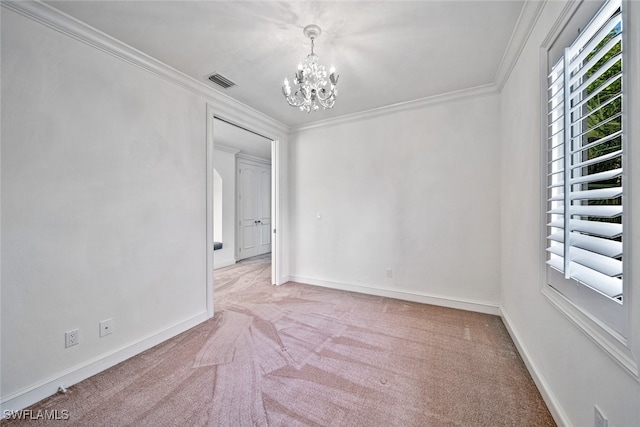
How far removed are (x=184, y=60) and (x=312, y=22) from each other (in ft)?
4.14

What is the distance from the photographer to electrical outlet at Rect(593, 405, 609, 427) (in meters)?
1.01

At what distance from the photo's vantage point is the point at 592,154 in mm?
1263

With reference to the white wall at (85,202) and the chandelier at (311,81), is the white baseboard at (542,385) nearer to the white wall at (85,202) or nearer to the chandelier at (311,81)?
the chandelier at (311,81)

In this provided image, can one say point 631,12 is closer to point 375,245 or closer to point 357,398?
point 357,398

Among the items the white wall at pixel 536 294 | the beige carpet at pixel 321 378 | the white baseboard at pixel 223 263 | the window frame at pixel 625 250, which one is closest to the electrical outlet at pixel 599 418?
the white wall at pixel 536 294

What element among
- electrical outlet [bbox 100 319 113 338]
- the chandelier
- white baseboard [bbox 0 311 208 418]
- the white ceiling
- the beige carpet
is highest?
the white ceiling

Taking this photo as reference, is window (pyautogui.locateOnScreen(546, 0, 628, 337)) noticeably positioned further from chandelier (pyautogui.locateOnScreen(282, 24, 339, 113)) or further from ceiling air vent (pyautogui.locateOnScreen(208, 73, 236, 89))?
ceiling air vent (pyautogui.locateOnScreen(208, 73, 236, 89))

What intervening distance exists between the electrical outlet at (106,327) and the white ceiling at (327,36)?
7.32 feet

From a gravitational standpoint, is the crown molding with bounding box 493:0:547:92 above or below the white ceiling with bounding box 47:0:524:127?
below

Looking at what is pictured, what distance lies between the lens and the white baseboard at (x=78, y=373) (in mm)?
1544

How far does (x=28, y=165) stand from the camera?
162 cm

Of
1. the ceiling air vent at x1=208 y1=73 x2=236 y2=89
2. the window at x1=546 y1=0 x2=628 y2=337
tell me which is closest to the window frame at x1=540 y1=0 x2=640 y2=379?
the window at x1=546 y1=0 x2=628 y2=337

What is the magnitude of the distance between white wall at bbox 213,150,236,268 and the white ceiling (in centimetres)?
291

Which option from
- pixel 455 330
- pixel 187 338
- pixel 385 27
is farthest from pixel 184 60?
pixel 455 330
